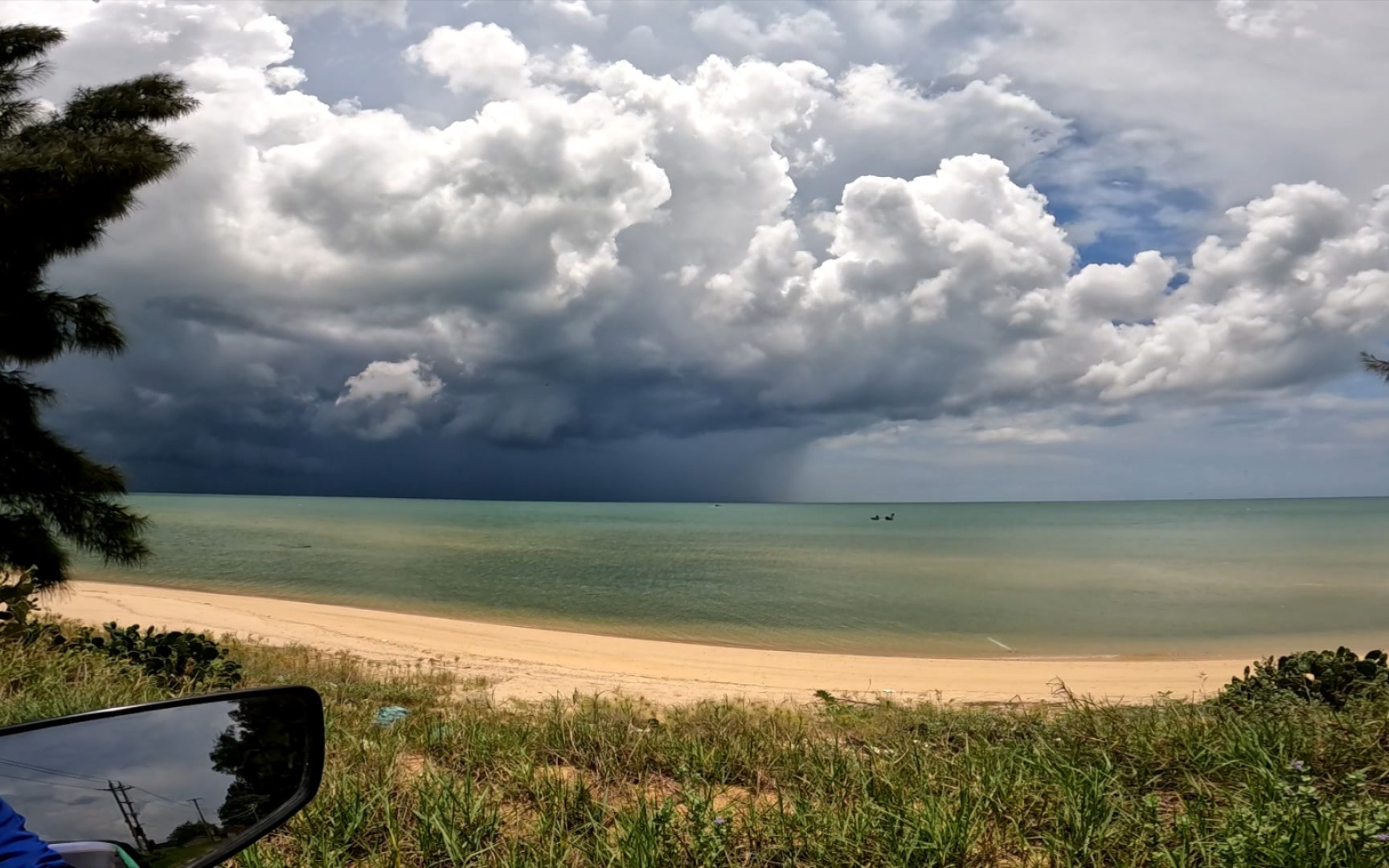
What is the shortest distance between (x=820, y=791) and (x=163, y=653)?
6849 millimetres

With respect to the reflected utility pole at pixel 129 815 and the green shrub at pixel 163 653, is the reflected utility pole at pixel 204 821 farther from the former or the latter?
the green shrub at pixel 163 653

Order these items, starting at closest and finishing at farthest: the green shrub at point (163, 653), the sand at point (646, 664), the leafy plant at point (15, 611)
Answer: the leafy plant at point (15, 611)
the green shrub at point (163, 653)
the sand at point (646, 664)

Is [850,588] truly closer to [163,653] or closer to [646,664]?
[646,664]

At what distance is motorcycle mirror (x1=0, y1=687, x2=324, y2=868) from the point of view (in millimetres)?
1325

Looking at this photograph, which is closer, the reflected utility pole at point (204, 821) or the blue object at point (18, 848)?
the blue object at point (18, 848)

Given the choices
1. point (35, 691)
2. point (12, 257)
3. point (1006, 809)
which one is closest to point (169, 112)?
point (12, 257)

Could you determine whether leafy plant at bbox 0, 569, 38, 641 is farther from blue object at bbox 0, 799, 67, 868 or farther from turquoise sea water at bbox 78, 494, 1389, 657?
blue object at bbox 0, 799, 67, 868

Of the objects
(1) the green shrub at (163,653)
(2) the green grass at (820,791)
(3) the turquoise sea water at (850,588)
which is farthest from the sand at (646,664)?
(2) the green grass at (820,791)

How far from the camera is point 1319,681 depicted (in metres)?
7.16

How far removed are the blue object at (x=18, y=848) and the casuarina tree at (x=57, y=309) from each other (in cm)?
840

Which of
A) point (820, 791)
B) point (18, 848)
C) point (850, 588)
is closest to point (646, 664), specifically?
point (820, 791)

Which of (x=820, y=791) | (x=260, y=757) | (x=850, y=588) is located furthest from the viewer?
(x=850, y=588)

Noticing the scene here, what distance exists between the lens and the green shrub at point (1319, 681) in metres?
6.62

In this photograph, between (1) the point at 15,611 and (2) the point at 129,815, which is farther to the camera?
(1) the point at 15,611
